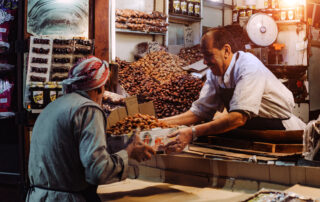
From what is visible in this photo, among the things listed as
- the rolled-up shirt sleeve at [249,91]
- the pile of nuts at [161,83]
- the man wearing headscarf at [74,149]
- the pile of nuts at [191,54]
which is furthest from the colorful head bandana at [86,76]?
the pile of nuts at [191,54]

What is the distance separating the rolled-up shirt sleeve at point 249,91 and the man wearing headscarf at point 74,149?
1414 mm

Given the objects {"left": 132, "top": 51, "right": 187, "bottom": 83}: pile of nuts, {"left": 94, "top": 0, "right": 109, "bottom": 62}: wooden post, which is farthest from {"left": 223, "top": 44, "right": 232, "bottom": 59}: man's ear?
{"left": 132, "top": 51, "right": 187, "bottom": 83}: pile of nuts

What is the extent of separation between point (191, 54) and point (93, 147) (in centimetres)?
647

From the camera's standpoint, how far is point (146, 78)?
6340 millimetres

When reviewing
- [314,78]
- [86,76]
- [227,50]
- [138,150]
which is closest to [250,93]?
[227,50]

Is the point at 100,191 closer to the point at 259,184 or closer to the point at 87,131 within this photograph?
the point at 87,131

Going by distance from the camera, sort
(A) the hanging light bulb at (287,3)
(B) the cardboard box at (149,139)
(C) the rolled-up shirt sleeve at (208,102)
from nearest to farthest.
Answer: (B) the cardboard box at (149,139) → (C) the rolled-up shirt sleeve at (208,102) → (A) the hanging light bulb at (287,3)

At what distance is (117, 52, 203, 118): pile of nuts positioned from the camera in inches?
216

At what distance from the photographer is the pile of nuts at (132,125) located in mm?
2597

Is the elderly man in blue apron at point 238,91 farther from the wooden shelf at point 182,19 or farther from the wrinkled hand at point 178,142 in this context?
the wooden shelf at point 182,19

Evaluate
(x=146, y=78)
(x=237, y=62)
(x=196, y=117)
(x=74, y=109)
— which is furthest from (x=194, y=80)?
(x=74, y=109)

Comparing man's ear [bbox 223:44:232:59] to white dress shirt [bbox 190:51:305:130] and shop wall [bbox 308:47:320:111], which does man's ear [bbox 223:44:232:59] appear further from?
shop wall [bbox 308:47:320:111]

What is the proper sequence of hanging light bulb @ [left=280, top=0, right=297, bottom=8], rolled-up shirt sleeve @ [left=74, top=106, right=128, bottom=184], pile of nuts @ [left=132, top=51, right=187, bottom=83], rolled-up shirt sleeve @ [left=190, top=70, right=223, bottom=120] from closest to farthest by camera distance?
rolled-up shirt sleeve @ [left=74, top=106, right=128, bottom=184] < rolled-up shirt sleeve @ [left=190, top=70, right=223, bottom=120] < pile of nuts @ [left=132, top=51, right=187, bottom=83] < hanging light bulb @ [left=280, top=0, right=297, bottom=8]

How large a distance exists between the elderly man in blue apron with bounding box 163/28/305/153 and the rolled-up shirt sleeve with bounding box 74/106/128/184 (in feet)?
3.43
